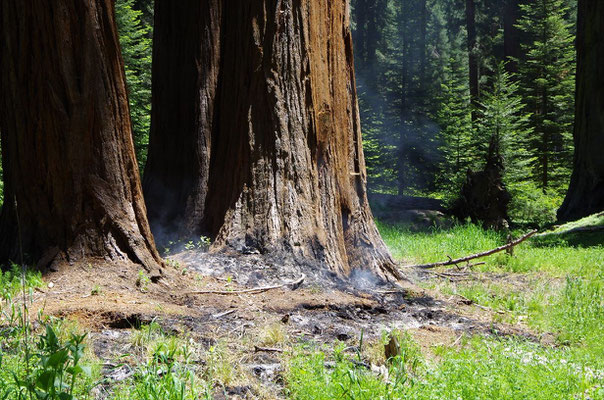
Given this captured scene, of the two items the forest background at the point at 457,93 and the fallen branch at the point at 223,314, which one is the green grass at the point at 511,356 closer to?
the fallen branch at the point at 223,314

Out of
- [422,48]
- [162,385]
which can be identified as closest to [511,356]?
[162,385]

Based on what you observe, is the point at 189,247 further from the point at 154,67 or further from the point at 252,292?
the point at 154,67

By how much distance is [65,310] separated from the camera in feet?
14.4

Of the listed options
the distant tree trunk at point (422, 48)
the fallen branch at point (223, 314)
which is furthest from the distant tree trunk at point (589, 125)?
the distant tree trunk at point (422, 48)

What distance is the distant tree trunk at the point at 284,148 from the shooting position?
619 centimetres

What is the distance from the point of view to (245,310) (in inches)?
196

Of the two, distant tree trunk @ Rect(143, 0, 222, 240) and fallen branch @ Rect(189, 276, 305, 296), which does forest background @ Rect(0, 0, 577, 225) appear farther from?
fallen branch @ Rect(189, 276, 305, 296)

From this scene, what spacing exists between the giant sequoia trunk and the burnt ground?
331 mm

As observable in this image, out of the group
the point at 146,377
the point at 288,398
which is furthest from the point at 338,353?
the point at 146,377

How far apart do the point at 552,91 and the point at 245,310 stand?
23.2 m

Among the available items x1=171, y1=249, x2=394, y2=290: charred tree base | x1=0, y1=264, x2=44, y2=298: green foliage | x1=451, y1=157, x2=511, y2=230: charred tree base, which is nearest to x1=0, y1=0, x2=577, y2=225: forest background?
x1=451, y1=157, x2=511, y2=230: charred tree base

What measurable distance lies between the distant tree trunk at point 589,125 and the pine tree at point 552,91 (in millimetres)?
7802

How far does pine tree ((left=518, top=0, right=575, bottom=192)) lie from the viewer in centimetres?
2348

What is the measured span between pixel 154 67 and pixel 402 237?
18.7 feet
